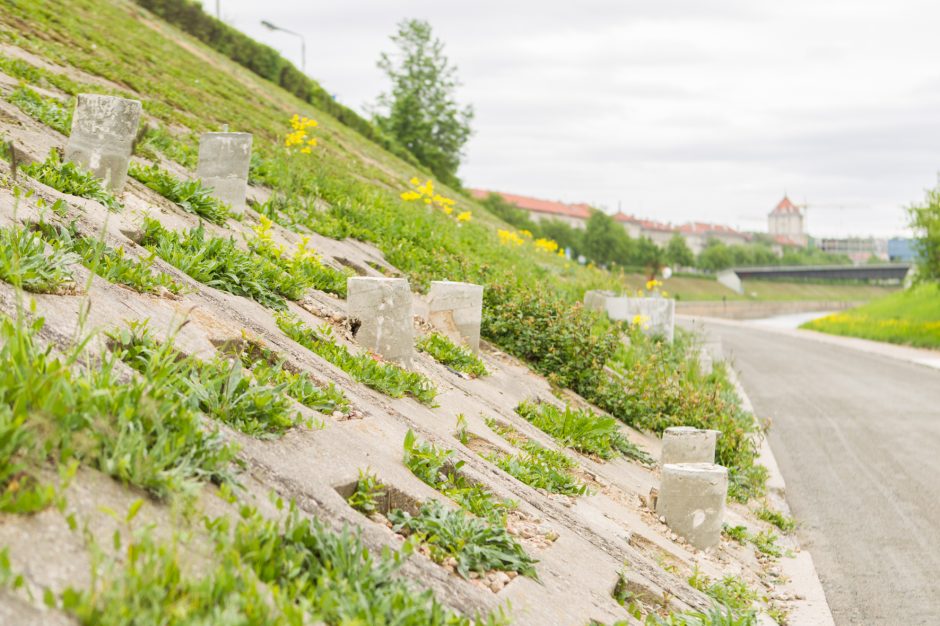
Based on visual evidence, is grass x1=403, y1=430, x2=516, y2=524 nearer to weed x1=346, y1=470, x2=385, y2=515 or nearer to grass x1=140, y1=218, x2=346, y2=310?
weed x1=346, y1=470, x2=385, y2=515

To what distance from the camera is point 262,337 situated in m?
5.73

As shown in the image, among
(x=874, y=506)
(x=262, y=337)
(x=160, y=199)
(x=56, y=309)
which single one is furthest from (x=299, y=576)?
(x=874, y=506)

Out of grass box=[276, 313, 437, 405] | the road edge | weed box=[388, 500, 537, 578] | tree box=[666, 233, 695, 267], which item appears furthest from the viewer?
tree box=[666, 233, 695, 267]

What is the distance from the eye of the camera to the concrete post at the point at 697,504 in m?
7.16

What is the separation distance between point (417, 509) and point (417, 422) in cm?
154

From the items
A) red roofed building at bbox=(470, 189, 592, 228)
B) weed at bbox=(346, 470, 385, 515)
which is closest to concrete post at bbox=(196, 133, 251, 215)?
weed at bbox=(346, 470, 385, 515)

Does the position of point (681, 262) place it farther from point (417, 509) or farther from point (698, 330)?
point (417, 509)

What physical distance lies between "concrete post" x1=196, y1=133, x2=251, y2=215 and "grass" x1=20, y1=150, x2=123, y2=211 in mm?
2116

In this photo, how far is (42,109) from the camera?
9180 mm

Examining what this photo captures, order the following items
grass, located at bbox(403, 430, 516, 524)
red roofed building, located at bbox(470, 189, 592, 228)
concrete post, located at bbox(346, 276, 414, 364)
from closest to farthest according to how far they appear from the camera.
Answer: grass, located at bbox(403, 430, 516, 524) → concrete post, located at bbox(346, 276, 414, 364) → red roofed building, located at bbox(470, 189, 592, 228)

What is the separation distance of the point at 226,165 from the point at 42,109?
1.81 m

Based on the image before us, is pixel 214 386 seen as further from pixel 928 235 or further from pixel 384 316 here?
pixel 928 235

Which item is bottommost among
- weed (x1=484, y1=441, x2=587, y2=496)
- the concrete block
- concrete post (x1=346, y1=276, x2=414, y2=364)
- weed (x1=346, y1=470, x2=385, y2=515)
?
the concrete block

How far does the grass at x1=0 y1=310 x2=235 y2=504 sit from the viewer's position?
300 cm
